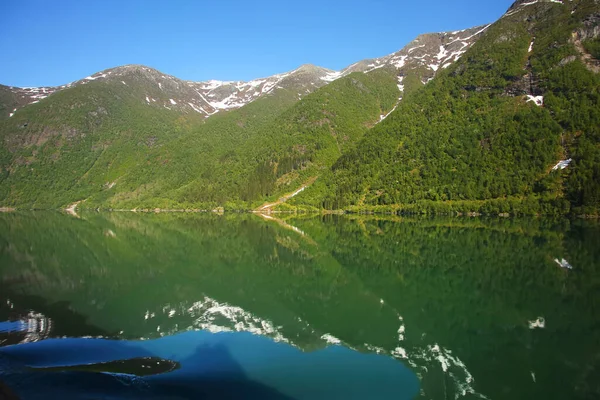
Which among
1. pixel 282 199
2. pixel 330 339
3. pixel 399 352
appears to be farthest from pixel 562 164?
pixel 330 339

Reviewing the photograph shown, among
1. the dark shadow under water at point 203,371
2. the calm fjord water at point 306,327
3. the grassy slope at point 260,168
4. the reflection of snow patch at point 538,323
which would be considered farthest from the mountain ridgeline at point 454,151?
the dark shadow under water at point 203,371

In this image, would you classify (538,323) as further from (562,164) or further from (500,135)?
(500,135)

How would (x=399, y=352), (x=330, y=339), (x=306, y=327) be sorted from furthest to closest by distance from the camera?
(x=306, y=327) < (x=330, y=339) < (x=399, y=352)

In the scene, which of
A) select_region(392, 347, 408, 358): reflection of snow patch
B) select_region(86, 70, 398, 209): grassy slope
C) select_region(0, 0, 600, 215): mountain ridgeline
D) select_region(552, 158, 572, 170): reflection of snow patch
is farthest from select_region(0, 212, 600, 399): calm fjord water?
select_region(86, 70, 398, 209): grassy slope

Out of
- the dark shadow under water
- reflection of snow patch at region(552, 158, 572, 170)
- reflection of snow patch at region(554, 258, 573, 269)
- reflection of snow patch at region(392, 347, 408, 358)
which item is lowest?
reflection of snow patch at region(554, 258, 573, 269)

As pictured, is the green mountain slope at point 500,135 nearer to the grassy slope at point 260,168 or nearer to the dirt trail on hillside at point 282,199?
the dirt trail on hillside at point 282,199

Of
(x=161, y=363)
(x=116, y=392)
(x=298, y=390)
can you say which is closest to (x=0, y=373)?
(x=116, y=392)

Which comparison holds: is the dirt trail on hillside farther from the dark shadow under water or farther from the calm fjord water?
the dark shadow under water
